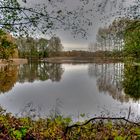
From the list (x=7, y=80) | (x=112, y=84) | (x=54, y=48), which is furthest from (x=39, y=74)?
(x=54, y=48)

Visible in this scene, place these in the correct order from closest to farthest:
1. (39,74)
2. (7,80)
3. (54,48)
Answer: (7,80) → (39,74) → (54,48)

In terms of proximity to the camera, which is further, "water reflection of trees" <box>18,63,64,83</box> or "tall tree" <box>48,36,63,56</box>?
"tall tree" <box>48,36,63,56</box>

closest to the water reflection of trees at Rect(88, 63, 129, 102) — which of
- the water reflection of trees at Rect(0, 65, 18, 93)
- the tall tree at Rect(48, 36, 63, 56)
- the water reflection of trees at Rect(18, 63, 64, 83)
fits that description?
the water reflection of trees at Rect(18, 63, 64, 83)

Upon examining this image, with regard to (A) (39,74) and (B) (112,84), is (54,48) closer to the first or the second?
(A) (39,74)

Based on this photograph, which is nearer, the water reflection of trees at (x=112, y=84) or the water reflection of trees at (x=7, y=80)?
the water reflection of trees at (x=112, y=84)

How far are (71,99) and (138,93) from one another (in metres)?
5.34

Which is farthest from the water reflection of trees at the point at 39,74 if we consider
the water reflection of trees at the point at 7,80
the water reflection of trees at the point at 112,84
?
the water reflection of trees at the point at 112,84

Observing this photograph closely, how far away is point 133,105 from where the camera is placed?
17.5m

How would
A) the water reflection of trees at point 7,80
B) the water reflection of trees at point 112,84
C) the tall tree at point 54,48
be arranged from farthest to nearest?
1. the tall tree at point 54,48
2. the water reflection of trees at point 7,80
3. the water reflection of trees at point 112,84

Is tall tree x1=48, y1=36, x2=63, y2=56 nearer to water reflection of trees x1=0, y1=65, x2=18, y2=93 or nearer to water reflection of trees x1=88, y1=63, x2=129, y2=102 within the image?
water reflection of trees x1=88, y1=63, x2=129, y2=102

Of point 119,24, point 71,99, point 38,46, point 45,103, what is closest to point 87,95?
point 71,99

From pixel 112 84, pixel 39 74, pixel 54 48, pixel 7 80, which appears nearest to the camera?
pixel 112 84

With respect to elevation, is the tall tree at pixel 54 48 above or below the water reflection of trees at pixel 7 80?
above

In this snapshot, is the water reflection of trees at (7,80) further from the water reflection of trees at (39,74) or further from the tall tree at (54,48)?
the tall tree at (54,48)
